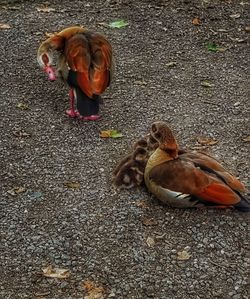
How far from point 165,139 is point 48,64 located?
7.03ft

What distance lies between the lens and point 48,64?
23.8ft

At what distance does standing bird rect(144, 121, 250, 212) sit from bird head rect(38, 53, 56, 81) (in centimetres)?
189

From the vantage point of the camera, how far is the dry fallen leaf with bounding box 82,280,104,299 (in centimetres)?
473

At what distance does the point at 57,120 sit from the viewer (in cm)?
700

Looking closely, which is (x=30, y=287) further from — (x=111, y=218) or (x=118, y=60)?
(x=118, y=60)

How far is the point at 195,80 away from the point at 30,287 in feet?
12.9

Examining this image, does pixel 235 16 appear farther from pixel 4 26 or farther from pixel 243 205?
pixel 243 205

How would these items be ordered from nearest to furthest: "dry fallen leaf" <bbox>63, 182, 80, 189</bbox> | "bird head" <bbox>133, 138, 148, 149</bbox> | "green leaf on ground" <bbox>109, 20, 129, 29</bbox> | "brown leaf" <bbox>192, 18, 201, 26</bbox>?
1. "dry fallen leaf" <bbox>63, 182, 80, 189</bbox>
2. "bird head" <bbox>133, 138, 148, 149</bbox>
3. "green leaf on ground" <bbox>109, 20, 129, 29</bbox>
4. "brown leaf" <bbox>192, 18, 201, 26</bbox>

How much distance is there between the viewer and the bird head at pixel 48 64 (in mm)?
7180

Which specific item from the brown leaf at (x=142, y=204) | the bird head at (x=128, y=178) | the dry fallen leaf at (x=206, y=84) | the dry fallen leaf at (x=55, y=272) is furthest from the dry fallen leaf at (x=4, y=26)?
the dry fallen leaf at (x=55, y=272)

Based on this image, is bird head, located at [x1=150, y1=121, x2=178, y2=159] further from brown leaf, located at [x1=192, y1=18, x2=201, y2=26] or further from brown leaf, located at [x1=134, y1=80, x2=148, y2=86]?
brown leaf, located at [x1=192, y1=18, x2=201, y2=26]

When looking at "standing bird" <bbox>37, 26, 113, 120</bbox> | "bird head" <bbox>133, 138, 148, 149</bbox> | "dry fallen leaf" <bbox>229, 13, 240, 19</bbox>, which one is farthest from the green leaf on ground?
"bird head" <bbox>133, 138, 148, 149</bbox>

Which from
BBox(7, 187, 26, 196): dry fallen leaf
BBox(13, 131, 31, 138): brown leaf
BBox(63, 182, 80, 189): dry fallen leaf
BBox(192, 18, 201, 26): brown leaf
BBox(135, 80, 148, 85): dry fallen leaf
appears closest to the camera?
BBox(7, 187, 26, 196): dry fallen leaf

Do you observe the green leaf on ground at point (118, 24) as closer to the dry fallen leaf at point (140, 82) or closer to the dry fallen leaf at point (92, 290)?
the dry fallen leaf at point (140, 82)
